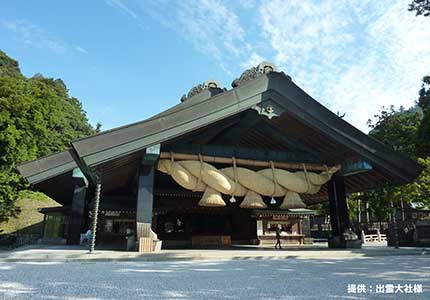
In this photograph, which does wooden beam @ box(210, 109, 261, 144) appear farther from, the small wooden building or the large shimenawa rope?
the large shimenawa rope

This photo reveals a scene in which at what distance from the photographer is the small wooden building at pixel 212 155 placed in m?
8.17

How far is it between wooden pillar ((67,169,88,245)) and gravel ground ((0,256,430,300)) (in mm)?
6369

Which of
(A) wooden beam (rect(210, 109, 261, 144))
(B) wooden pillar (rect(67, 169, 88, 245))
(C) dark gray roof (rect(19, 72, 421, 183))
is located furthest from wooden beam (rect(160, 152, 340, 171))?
(B) wooden pillar (rect(67, 169, 88, 245))

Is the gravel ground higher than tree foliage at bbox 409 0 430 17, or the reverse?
tree foliage at bbox 409 0 430 17

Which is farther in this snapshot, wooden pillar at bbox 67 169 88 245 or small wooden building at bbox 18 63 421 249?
wooden pillar at bbox 67 169 88 245

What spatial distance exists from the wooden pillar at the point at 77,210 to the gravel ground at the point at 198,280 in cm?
637

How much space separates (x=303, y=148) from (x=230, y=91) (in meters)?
4.18

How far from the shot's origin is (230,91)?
28.6 ft

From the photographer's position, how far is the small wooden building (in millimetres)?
8172

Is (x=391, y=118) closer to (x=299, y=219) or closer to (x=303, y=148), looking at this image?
(x=299, y=219)

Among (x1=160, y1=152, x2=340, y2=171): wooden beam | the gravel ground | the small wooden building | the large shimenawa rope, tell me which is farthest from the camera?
(x1=160, y1=152, x2=340, y2=171): wooden beam

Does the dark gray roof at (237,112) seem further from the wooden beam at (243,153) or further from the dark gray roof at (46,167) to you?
the dark gray roof at (46,167)

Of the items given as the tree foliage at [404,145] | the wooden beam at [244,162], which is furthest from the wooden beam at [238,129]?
the tree foliage at [404,145]

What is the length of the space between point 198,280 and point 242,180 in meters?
5.15
